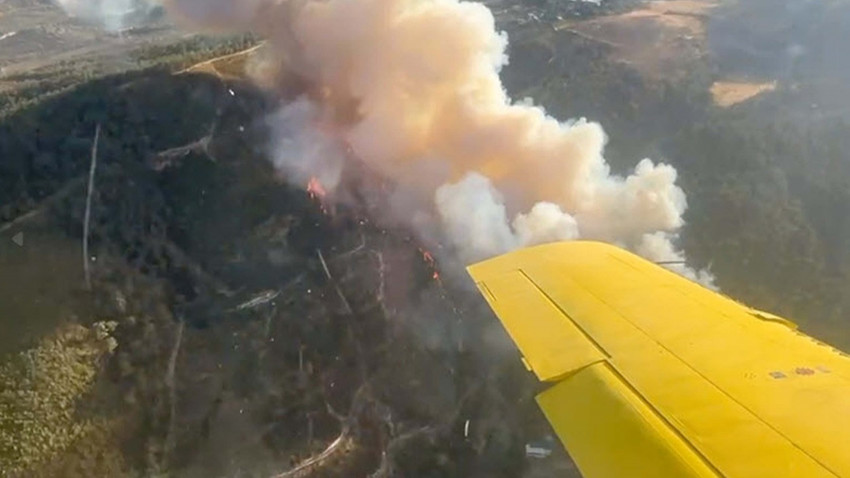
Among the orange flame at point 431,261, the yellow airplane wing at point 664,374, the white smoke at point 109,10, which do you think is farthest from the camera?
the white smoke at point 109,10

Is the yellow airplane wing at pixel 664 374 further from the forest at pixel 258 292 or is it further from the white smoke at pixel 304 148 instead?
the white smoke at pixel 304 148

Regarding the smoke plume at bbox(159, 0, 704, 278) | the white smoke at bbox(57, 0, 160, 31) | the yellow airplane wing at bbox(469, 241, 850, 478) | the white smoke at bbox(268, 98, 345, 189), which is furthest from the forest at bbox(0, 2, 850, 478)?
the white smoke at bbox(57, 0, 160, 31)

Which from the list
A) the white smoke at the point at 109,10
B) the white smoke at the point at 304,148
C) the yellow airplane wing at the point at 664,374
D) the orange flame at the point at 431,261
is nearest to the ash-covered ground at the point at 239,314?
the orange flame at the point at 431,261

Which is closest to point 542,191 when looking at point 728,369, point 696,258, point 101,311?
point 696,258

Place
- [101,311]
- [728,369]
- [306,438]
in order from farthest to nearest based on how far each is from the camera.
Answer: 1. [101,311]
2. [306,438]
3. [728,369]

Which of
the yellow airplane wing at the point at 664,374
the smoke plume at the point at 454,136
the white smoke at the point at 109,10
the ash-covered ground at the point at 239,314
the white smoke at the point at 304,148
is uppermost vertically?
Result: the yellow airplane wing at the point at 664,374

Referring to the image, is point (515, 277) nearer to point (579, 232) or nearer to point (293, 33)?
point (579, 232)
